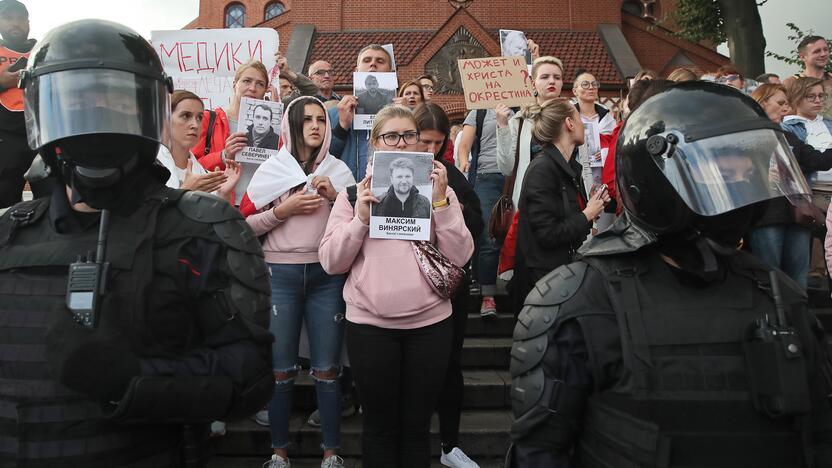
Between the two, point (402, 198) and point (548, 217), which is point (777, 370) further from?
point (548, 217)

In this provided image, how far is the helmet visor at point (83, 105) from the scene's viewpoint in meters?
1.75

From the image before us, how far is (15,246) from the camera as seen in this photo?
1830 mm

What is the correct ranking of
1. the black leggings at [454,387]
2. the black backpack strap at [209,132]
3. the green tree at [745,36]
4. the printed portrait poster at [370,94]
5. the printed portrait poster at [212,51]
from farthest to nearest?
1. the green tree at [745,36]
2. the printed portrait poster at [212,51]
3. the printed portrait poster at [370,94]
4. the black backpack strap at [209,132]
5. the black leggings at [454,387]

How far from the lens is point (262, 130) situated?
14.4 ft

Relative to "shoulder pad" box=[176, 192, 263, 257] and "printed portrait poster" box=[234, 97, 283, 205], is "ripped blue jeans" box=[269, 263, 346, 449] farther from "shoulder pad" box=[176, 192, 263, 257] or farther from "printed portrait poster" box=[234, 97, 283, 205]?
"shoulder pad" box=[176, 192, 263, 257]

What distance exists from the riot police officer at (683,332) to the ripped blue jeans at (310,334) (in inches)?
82.6

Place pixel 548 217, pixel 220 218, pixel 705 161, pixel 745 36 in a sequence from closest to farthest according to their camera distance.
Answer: pixel 705 161 < pixel 220 218 < pixel 548 217 < pixel 745 36

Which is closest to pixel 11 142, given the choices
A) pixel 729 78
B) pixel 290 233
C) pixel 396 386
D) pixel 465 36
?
pixel 290 233

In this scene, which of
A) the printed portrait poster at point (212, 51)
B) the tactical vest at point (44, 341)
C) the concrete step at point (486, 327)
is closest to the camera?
the tactical vest at point (44, 341)

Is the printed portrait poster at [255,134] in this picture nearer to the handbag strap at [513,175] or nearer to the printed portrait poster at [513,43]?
the handbag strap at [513,175]

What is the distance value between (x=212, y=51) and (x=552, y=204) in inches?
153

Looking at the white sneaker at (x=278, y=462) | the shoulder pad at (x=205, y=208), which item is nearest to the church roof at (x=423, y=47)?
the white sneaker at (x=278, y=462)

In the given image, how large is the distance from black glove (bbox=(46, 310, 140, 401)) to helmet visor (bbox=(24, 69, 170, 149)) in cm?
51

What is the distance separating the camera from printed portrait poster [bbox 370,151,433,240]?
129 inches
